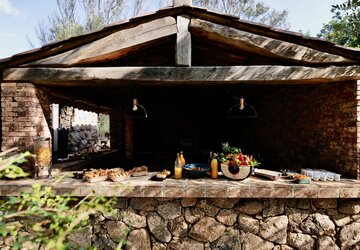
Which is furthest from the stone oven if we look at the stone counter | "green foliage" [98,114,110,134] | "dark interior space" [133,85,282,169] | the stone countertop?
"green foliage" [98,114,110,134]

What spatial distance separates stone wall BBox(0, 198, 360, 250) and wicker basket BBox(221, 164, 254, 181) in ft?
1.18

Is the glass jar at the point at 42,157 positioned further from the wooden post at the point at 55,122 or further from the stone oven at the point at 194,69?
the wooden post at the point at 55,122

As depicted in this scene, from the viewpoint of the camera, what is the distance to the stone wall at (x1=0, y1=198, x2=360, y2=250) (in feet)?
10.6

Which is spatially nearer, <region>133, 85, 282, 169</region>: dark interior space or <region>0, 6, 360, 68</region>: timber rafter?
A: <region>0, 6, 360, 68</region>: timber rafter

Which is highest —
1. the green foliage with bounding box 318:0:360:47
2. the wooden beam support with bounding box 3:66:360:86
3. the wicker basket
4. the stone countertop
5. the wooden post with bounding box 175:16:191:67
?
the green foliage with bounding box 318:0:360:47

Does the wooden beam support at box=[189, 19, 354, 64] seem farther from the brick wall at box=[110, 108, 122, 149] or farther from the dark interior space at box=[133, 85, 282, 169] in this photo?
the brick wall at box=[110, 108, 122, 149]

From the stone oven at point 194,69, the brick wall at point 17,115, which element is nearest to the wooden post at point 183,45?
the stone oven at point 194,69

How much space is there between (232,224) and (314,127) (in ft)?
8.23

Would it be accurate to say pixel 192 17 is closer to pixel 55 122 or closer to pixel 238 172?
pixel 238 172

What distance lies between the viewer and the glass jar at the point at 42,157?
3367 millimetres

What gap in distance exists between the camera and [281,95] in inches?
211

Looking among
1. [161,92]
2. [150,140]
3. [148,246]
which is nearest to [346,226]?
[148,246]

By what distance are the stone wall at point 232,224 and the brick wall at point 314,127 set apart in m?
0.93

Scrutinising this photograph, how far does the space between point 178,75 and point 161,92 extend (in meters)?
3.91
